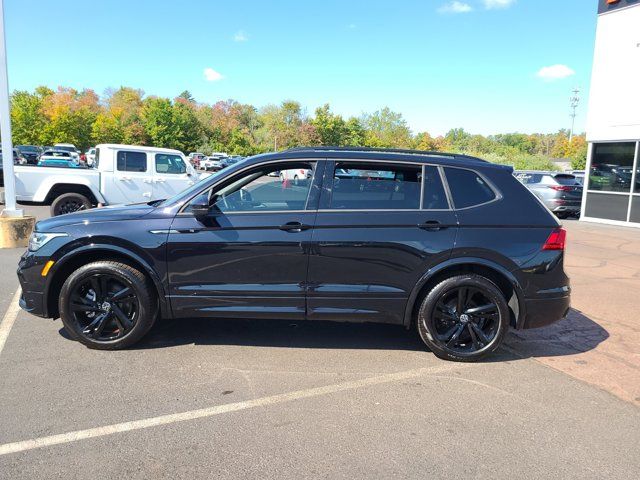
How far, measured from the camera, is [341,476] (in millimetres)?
2691

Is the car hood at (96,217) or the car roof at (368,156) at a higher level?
the car roof at (368,156)

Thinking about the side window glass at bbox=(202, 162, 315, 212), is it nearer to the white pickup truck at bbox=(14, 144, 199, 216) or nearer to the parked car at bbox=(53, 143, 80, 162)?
the white pickup truck at bbox=(14, 144, 199, 216)

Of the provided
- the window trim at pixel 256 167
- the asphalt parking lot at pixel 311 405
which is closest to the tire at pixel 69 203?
the asphalt parking lot at pixel 311 405

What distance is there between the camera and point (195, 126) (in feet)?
216

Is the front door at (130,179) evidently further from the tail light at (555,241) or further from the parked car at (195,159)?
the parked car at (195,159)

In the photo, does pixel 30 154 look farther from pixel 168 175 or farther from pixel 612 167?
pixel 612 167

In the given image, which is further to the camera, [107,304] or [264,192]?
[264,192]

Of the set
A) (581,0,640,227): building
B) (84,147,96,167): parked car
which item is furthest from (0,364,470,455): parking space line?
(581,0,640,227): building

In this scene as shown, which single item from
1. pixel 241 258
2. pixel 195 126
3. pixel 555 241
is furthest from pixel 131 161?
pixel 195 126

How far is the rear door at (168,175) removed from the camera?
12070mm

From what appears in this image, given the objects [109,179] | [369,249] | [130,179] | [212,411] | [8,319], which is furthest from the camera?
[130,179]

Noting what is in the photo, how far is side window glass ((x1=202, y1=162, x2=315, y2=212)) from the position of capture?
4309mm

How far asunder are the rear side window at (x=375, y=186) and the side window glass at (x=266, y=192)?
10.9 inches

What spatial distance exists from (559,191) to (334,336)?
14.7m
